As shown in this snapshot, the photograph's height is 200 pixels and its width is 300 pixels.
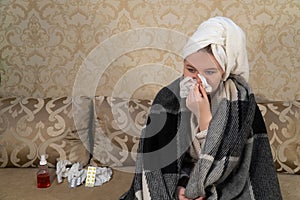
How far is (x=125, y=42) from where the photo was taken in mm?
2094

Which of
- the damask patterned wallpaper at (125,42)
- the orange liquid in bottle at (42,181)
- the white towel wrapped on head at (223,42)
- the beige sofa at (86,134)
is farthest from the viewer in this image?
the damask patterned wallpaper at (125,42)

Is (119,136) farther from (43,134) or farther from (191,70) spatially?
(191,70)

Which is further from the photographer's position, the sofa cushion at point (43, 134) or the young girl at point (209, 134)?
the sofa cushion at point (43, 134)

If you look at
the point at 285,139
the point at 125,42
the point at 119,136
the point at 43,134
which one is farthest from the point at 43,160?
the point at 285,139

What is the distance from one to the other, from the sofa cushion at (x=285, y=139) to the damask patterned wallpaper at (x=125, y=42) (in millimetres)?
295

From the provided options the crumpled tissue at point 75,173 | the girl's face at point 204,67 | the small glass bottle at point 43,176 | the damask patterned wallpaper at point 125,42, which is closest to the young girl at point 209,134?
the girl's face at point 204,67

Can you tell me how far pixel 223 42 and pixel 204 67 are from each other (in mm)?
103

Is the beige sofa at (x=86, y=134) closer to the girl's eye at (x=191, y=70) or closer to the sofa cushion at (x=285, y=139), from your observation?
the sofa cushion at (x=285, y=139)

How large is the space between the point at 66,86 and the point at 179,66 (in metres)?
0.66

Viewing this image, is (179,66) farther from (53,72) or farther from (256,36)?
(53,72)

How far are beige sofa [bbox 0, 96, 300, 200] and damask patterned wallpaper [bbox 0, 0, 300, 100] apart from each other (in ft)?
0.75

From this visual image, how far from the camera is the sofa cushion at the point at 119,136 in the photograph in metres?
1.86

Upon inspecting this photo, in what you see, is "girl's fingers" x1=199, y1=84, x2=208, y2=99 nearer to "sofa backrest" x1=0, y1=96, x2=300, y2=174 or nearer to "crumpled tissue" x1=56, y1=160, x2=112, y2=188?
"sofa backrest" x1=0, y1=96, x2=300, y2=174

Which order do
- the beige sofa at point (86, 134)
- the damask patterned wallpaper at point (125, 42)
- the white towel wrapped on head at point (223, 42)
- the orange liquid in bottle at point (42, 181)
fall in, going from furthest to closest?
1. the damask patterned wallpaper at point (125, 42)
2. the beige sofa at point (86, 134)
3. the orange liquid in bottle at point (42, 181)
4. the white towel wrapped on head at point (223, 42)
